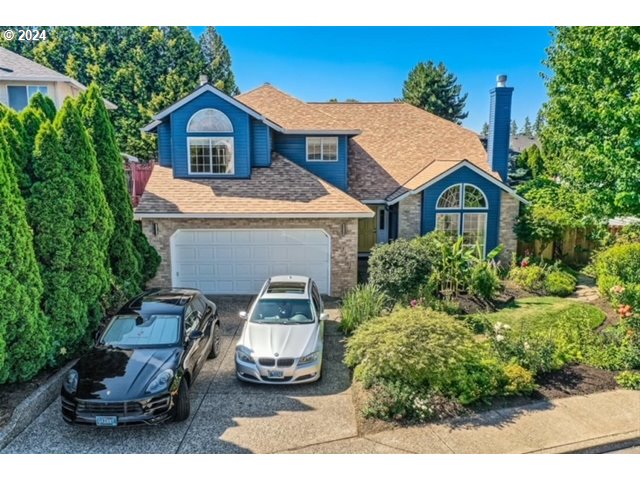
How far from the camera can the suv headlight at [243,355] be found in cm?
846

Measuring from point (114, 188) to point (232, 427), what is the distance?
7340mm

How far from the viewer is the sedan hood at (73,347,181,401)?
6.91 m

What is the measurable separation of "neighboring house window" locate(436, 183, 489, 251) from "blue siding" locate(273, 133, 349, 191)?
370 cm

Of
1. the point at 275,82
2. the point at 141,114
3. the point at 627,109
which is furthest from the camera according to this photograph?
the point at 141,114

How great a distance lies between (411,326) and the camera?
8281 millimetres

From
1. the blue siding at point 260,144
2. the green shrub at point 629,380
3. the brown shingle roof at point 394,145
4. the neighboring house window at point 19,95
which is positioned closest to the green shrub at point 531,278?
the brown shingle roof at point 394,145

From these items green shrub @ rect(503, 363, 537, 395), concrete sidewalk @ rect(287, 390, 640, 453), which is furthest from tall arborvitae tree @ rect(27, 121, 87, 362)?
green shrub @ rect(503, 363, 537, 395)

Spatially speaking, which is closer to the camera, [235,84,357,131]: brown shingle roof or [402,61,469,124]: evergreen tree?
[235,84,357,131]: brown shingle roof

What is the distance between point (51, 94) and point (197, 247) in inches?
507

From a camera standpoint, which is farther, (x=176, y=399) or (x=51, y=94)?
(x=51, y=94)

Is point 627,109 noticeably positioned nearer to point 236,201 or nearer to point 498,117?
point 498,117

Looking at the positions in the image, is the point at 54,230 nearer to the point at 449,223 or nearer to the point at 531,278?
the point at 449,223

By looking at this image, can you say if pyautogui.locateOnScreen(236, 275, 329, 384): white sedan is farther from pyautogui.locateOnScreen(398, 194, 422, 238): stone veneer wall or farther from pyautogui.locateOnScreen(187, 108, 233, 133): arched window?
pyautogui.locateOnScreen(187, 108, 233, 133): arched window
